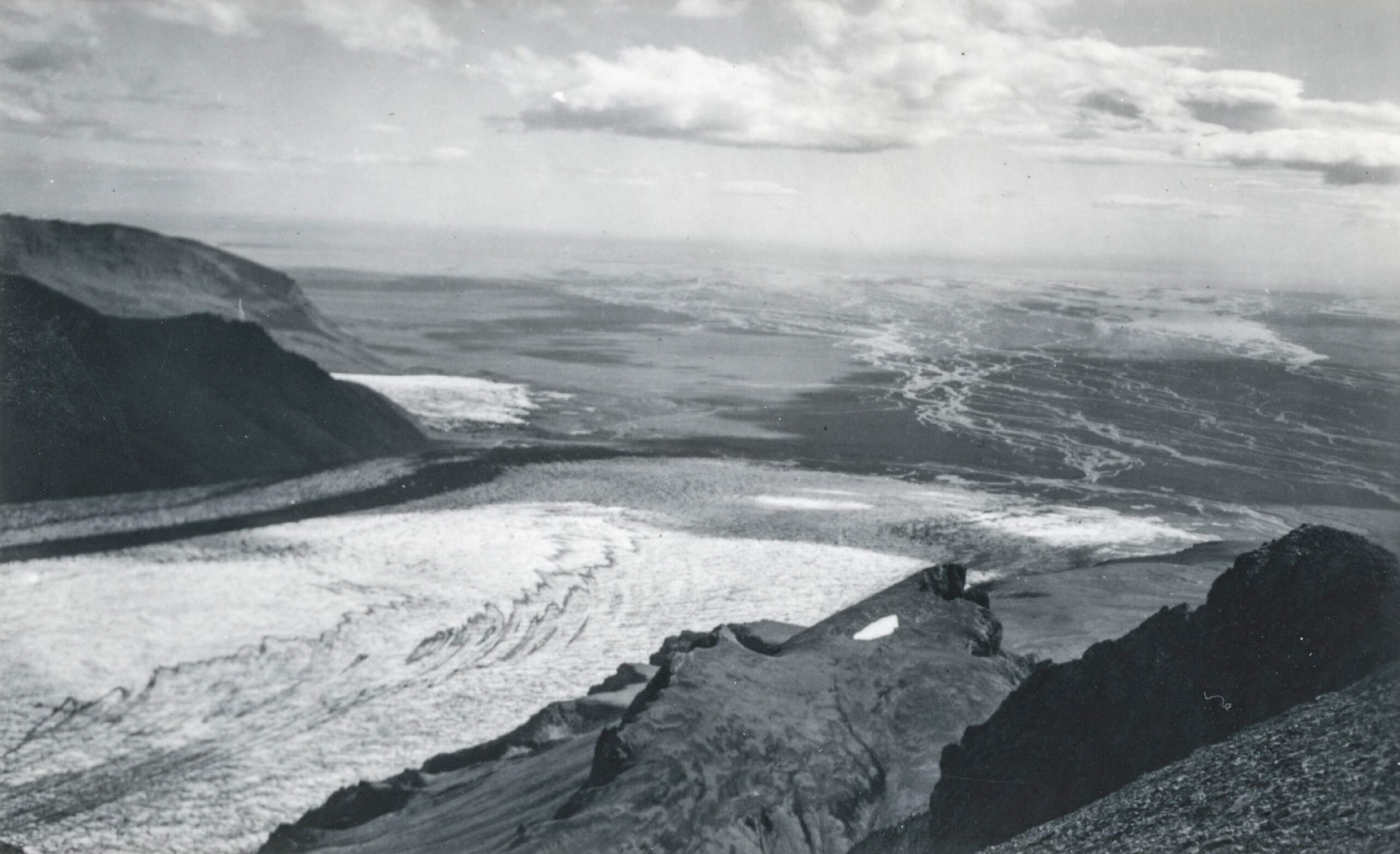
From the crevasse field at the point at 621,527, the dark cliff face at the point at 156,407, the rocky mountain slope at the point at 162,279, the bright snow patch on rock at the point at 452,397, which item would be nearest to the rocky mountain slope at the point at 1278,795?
the crevasse field at the point at 621,527

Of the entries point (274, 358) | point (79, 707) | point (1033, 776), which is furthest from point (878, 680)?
point (274, 358)

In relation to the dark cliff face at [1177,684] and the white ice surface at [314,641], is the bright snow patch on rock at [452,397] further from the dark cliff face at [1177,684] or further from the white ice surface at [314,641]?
the dark cliff face at [1177,684]

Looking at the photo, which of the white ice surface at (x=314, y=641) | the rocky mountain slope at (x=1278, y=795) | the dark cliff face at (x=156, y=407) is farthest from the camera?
the dark cliff face at (x=156, y=407)

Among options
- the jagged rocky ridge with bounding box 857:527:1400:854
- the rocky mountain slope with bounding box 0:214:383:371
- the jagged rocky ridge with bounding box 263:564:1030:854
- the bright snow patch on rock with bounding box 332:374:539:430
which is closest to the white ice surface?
the jagged rocky ridge with bounding box 263:564:1030:854

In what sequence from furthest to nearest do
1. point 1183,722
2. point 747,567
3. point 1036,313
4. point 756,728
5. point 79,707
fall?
point 1036,313 < point 747,567 < point 79,707 < point 756,728 < point 1183,722

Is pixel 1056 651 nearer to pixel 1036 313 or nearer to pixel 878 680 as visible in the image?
pixel 878 680

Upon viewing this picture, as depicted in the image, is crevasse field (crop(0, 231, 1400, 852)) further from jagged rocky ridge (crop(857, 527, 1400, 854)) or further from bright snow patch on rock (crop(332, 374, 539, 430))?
jagged rocky ridge (crop(857, 527, 1400, 854))

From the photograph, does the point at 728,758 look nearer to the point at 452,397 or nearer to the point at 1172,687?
the point at 1172,687
